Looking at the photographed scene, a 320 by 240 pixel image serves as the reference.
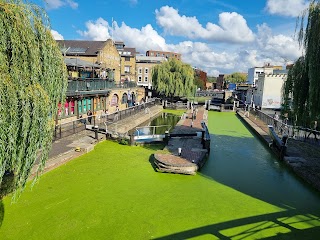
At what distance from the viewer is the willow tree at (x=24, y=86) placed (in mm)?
4520

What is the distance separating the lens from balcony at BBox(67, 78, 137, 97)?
18953mm

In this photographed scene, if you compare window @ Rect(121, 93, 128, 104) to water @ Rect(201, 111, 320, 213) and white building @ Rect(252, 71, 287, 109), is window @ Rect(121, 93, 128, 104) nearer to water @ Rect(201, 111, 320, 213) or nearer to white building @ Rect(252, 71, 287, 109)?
water @ Rect(201, 111, 320, 213)

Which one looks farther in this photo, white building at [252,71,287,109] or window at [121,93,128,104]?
white building at [252,71,287,109]

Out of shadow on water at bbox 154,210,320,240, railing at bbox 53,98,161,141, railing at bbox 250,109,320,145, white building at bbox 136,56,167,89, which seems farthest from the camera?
white building at bbox 136,56,167,89

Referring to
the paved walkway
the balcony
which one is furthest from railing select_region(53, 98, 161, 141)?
the paved walkway

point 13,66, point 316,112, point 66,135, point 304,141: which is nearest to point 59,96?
point 13,66

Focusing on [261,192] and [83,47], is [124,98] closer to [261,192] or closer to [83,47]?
[83,47]

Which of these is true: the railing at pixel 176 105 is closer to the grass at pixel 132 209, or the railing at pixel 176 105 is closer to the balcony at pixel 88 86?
the balcony at pixel 88 86

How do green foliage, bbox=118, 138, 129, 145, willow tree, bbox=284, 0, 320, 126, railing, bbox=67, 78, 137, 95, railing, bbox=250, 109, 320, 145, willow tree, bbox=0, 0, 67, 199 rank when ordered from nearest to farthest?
willow tree, bbox=0, 0, 67, 199
willow tree, bbox=284, 0, 320, 126
railing, bbox=250, 109, 320, 145
green foliage, bbox=118, 138, 129, 145
railing, bbox=67, 78, 137, 95

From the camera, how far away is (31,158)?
16.9ft

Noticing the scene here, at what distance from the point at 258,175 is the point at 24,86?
10.8 metres

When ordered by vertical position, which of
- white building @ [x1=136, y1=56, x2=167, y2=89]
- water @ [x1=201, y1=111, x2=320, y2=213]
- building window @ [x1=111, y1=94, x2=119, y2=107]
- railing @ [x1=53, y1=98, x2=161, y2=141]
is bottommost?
water @ [x1=201, y1=111, x2=320, y2=213]

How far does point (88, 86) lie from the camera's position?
69.8ft

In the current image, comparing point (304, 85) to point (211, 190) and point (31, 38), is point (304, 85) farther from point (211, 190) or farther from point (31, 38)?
point (31, 38)
